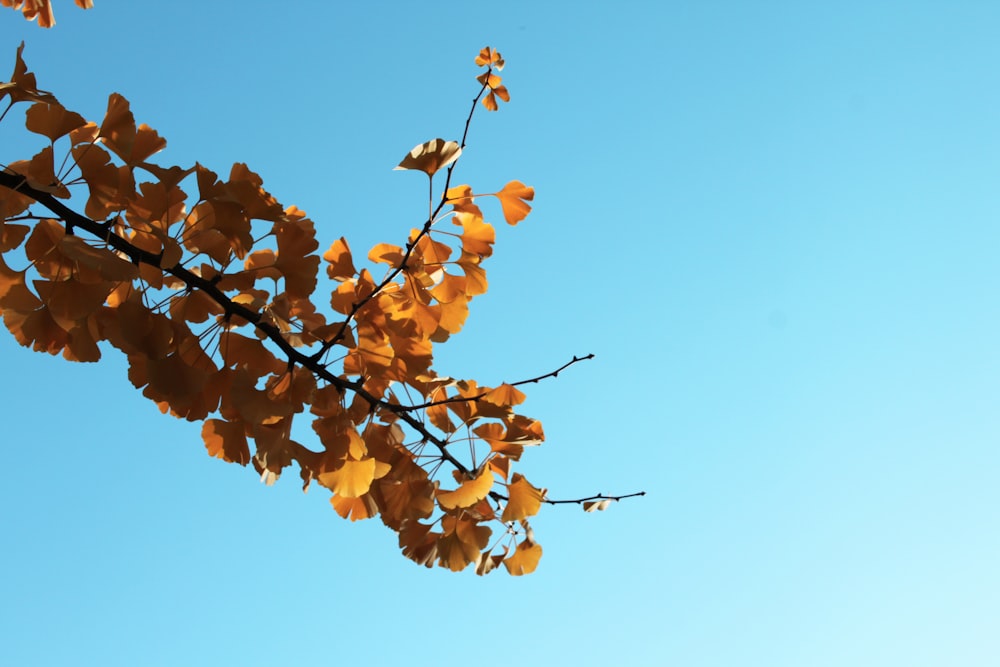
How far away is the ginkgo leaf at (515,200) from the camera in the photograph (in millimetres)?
1509

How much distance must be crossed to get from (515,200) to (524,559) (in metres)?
0.68

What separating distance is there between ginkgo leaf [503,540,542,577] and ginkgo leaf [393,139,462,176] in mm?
715

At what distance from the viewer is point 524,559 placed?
1.53 m

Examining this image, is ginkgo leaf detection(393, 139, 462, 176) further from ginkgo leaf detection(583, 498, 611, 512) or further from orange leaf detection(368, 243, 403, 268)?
ginkgo leaf detection(583, 498, 611, 512)

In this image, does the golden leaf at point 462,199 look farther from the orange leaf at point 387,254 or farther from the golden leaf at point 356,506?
the golden leaf at point 356,506

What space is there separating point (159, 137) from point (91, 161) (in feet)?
0.56

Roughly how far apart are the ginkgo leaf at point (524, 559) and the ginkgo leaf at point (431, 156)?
0.72 metres

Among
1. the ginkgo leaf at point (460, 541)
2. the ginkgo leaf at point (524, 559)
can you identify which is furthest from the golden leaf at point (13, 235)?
the ginkgo leaf at point (524, 559)

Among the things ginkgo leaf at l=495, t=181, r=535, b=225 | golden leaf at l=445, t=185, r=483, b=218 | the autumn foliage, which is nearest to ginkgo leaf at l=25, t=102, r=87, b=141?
the autumn foliage

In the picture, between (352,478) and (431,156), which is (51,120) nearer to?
(431,156)

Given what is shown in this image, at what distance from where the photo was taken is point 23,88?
111 centimetres

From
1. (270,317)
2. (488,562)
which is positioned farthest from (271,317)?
(488,562)

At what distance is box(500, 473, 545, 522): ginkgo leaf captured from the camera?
1.40 m

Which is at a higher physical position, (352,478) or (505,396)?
(505,396)
